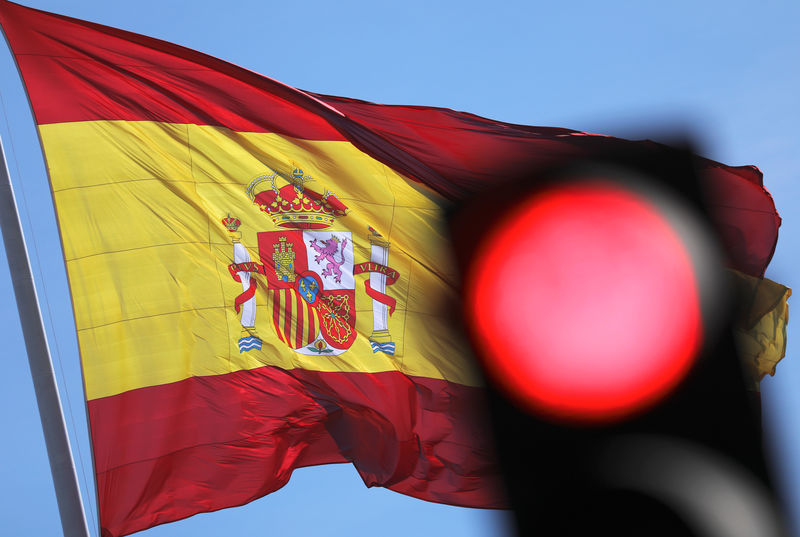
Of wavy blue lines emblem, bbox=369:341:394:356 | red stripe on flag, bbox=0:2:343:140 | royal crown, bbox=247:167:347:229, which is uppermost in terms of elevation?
red stripe on flag, bbox=0:2:343:140

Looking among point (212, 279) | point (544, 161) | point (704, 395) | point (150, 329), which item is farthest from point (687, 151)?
point (150, 329)

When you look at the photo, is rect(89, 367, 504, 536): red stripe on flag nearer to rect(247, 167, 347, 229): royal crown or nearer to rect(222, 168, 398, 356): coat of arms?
rect(222, 168, 398, 356): coat of arms

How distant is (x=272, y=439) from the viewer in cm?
869

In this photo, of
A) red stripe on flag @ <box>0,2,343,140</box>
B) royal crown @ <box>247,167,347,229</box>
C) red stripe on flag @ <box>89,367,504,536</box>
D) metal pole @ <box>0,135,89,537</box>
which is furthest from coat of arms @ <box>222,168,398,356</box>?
metal pole @ <box>0,135,89,537</box>

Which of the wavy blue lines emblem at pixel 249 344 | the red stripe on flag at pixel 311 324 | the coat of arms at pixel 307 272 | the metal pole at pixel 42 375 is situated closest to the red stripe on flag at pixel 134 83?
the coat of arms at pixel 307 272

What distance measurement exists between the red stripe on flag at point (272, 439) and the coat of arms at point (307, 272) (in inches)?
13.8

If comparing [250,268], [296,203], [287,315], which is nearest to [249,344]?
[287,315]

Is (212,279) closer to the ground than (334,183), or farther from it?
closer to the ground

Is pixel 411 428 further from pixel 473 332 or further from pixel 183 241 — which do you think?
pixel 183 241

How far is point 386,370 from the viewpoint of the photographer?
9234 mm

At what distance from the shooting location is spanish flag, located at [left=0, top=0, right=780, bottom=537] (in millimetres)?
8461

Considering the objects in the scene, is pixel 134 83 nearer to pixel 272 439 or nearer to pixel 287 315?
pixel 287 315

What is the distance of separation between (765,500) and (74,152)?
625 cm

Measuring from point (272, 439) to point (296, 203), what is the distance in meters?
2.16
